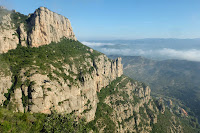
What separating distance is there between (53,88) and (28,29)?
207ft

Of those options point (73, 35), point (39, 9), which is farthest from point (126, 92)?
point (39, 9)

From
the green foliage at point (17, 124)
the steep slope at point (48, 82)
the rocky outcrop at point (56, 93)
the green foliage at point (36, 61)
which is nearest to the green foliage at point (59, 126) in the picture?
the green foliage at point (17, 124)

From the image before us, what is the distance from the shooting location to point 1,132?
3472 centimetres

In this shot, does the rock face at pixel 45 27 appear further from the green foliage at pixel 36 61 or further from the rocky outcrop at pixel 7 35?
the rocky outcrop at pixel 7 35

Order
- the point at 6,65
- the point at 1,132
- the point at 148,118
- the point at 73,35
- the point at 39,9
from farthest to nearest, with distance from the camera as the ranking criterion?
the point at 73,35, the point at 148,118, the point at 39,9, the point at 6,65, the point at 1,132

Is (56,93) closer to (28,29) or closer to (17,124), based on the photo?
(17,124)

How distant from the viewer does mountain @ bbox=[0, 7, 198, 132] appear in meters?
57.4

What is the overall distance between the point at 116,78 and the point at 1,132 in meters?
153

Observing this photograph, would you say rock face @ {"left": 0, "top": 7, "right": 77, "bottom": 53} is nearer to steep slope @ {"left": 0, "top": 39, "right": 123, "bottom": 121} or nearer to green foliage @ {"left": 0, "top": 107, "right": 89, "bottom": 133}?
steep slope @ {"left": 0, "top": 39, "right": 123, "bottom": 121}

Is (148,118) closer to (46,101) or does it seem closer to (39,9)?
(46,101)

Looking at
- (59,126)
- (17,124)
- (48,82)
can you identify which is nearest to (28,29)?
(48,82)

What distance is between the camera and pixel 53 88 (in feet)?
228

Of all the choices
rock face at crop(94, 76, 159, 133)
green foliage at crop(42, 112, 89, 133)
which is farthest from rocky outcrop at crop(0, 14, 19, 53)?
rock face at crop(94, 76, 159, 133)

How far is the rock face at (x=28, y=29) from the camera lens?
86.1 meters
